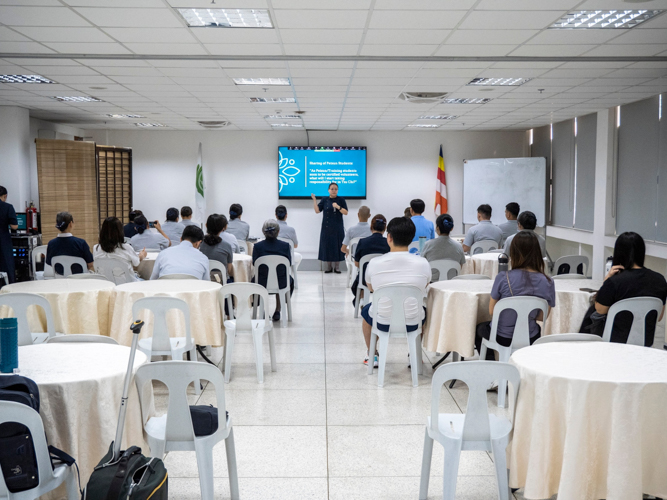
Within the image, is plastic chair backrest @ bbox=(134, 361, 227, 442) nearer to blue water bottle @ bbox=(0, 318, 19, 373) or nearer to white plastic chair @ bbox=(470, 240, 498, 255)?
blue water bottle @ bbox=(0, 318, 19, 373)

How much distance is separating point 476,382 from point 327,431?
1540 millimetres

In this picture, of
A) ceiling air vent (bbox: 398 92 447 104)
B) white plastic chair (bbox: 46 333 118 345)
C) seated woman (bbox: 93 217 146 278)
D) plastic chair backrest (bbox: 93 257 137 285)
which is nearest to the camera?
white plastic chair (bbox: 46 333 118 345)

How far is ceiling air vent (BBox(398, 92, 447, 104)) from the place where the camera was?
26.1 ft

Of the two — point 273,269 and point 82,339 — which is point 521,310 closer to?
point 82,339

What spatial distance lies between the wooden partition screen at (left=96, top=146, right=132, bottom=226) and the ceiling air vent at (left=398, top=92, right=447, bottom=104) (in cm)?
655

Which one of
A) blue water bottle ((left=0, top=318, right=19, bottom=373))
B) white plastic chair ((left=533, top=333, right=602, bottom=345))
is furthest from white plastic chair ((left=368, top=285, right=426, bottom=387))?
blue water bottle ((left=0, top=318, right=19, bottom=373))

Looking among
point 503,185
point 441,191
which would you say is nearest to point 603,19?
point 503,185

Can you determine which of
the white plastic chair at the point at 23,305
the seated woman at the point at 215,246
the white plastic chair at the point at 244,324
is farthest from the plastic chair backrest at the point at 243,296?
the seated woman at the point at 215,246

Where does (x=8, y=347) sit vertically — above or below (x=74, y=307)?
above

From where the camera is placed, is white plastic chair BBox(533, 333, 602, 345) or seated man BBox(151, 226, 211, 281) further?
seated man BBox(151, 226, 211, 281)

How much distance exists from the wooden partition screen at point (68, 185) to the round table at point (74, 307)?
565 centimetres

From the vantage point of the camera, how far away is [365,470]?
3266 mm

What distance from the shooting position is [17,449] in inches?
85.2

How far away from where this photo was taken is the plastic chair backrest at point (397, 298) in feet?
15.0
